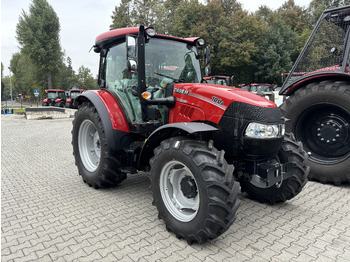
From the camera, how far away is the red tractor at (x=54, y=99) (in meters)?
25.5

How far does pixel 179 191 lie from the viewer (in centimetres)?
318

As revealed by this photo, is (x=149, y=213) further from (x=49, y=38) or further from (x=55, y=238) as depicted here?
(x=49, y=38)

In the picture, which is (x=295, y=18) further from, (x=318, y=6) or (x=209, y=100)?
(x=209, y=100)

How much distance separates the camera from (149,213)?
3.58 meters

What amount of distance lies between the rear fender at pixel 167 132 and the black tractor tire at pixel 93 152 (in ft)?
1.94

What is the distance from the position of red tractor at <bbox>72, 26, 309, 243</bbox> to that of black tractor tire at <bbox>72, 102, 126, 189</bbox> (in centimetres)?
2

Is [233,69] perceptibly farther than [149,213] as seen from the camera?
Yes

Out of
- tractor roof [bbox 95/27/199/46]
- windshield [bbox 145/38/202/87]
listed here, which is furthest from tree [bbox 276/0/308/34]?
windshield [bbox 145/38/202/87]

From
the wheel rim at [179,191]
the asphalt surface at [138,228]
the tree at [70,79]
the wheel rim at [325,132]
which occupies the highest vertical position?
the tree at [70,79]

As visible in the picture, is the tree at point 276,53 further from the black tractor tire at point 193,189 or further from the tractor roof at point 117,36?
the black tractor tire at point 193,189

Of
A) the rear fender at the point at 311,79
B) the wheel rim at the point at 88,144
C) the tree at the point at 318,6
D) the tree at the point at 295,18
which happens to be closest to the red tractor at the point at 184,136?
the wheel rim at the point at 88,144

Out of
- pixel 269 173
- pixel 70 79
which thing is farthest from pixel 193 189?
pixel 70 79

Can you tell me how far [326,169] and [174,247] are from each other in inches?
122

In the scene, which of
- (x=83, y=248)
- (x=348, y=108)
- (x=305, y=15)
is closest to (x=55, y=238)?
(x=83, y=248)
